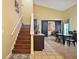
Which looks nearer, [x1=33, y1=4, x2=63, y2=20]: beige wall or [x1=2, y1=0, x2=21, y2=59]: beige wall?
[x1=2, y1=0, x2=21, y2=59]: beige wall

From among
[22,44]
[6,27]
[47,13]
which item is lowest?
[22,44]

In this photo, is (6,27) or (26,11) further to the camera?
(26,11)

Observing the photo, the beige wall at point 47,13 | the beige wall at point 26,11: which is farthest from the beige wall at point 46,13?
the beige wall at point 26,11

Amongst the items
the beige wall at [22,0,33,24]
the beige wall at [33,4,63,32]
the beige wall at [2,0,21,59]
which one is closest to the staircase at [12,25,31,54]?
the beige wall at [2,0,21,59]

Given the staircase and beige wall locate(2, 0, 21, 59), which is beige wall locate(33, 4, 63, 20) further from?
beige wall locate(2, 0, 21, 59)

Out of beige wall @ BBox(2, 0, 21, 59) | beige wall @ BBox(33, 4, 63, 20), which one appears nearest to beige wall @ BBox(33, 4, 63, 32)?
beige wall @ BBox(33, 4, 63, 20)

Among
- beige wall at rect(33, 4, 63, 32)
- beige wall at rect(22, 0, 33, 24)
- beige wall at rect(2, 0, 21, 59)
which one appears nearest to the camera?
beige wall at rect(2, 0, 21, 59)

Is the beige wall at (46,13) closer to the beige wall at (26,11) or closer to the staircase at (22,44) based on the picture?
the beige wall at (26,11)

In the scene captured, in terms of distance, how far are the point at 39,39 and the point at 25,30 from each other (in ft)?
5.90

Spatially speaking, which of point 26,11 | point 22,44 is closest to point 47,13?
point 26,11

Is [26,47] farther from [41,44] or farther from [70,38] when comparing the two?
[70,38]

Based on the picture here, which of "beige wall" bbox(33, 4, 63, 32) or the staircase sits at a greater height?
"beige wall" bbox(33, 4, 63, 32)

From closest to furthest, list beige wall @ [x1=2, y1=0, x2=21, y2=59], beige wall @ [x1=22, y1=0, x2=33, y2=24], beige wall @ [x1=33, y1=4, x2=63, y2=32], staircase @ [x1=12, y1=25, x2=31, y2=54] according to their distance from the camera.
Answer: beige wall @ [x1=2, y1=0, x2=21, y2=59], staircase @ [x1=12, y1=25, x2=31, y2=54], beige wall @ [x1=22, y1=0, x2=33, y2=24], beige wall @ [x1=33, y1=4, x2=63, y2=32]

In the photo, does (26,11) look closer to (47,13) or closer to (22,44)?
(22,44)
